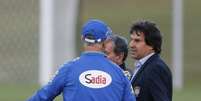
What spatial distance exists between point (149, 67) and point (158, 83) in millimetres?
174

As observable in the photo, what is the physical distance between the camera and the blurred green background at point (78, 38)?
17.1 metres

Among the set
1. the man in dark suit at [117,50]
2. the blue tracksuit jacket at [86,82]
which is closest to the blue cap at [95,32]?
the blue tracksuit jacket at [86,82]

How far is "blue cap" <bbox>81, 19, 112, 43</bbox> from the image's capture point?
287 inches

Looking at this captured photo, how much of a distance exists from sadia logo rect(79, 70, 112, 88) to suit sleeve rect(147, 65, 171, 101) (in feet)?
1.97

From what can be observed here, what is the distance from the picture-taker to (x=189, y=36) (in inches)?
1318

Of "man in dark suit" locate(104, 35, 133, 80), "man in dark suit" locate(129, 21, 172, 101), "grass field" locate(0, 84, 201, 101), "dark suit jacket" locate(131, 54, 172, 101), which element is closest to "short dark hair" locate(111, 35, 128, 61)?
"man in dark suit" locate(104, 35, 133, 80)

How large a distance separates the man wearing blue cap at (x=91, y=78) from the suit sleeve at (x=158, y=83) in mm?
434

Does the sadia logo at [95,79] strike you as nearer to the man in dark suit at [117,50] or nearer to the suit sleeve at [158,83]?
the suit sleeve at [158,83]

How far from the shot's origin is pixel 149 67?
7.91 metres
